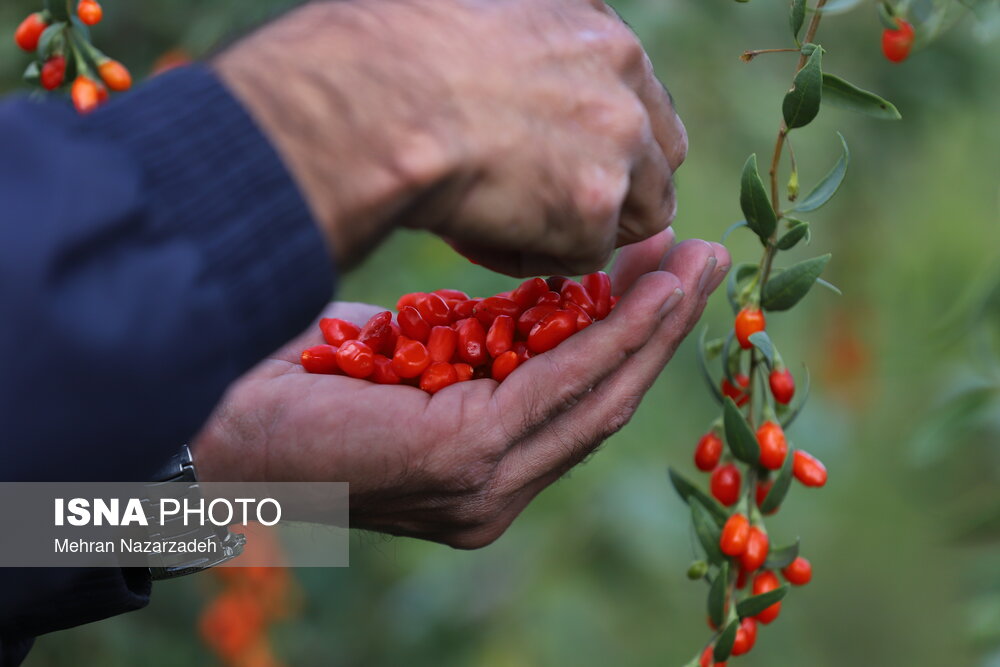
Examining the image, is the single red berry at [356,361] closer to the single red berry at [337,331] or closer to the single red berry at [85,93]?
the single red berry at [337,331]

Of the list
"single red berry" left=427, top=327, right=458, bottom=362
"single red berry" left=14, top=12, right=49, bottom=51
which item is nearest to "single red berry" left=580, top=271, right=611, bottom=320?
"single red berry" left=427, top=327, right=458, bottom=362

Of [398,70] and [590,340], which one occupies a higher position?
[398,70]

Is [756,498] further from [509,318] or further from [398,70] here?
[398,70]

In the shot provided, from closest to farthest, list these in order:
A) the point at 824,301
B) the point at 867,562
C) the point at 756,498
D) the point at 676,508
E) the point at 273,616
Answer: the point at 756,498
the point at 676,508
the point at 273,616
the point at 824,301
the point at 867,562

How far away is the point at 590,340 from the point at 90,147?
68 centimetres

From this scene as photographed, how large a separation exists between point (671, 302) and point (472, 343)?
1.02 feet

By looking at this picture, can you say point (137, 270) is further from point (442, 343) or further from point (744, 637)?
point (744, 637)

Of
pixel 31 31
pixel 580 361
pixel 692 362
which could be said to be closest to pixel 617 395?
pixel 580 361

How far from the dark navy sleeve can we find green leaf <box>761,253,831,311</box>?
66 cm

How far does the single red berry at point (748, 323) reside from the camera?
139 cm

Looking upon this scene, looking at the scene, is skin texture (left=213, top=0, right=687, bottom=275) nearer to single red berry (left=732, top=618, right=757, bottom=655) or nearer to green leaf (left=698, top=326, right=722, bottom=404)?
green leaf (left=698, top=326, right=722, bottom=404)

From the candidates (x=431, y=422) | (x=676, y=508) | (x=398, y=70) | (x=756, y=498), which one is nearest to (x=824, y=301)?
(x=676, y=508)

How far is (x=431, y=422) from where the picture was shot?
1386 millimetres

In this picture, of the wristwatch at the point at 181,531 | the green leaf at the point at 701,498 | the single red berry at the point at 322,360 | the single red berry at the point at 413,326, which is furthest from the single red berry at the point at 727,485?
the wristwatch at the point at 181,531
